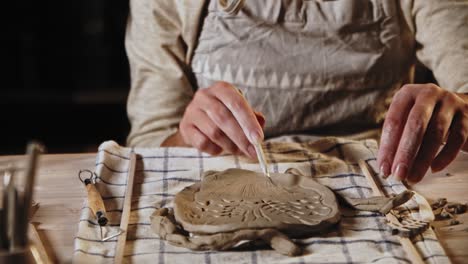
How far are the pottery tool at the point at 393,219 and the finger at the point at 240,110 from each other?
0.57 ft

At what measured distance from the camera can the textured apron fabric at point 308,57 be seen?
1503 mm

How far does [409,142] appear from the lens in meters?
1.13

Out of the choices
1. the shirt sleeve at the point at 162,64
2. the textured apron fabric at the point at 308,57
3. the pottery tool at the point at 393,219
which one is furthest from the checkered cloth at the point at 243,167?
the shirt sleeve at the point at 162,64

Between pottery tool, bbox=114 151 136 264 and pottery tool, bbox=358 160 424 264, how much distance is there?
35 centimetres

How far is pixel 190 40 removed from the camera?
158cm

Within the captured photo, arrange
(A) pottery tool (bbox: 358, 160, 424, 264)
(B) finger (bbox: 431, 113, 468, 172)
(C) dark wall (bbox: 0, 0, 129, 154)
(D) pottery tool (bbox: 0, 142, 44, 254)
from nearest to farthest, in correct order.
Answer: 1. (D) pottery tool (bbox: 0, 142, 44, 254)
2. (A) pottery tool (bbox: 358, 160, 424, 264)
3. (B) finger (bbox: 431, 113, 468, 172)
4. (C) dark wall (bbox: 0, 0, 129, 154)

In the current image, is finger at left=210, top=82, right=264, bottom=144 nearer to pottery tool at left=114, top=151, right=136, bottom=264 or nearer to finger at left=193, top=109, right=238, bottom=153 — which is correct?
finger at left=193, top=109, right=238, bottom=153

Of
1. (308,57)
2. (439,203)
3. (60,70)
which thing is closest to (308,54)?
(308,57)

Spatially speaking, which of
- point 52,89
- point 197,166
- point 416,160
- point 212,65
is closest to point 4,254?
point 197,166

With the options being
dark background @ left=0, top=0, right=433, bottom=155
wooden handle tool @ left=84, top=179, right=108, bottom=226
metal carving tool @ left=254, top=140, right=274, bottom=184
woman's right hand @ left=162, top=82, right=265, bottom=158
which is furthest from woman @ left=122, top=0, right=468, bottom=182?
dark background @ left=0, top=0, right=433, bottom=155

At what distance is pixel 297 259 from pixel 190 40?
2.51ft

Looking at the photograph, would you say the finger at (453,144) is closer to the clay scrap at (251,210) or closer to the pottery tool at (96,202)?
the clay scrap at (251,210)

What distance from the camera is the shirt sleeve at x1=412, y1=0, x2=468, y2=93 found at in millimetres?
1492

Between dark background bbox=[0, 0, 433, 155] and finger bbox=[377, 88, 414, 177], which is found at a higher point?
finger bbox=[377, 88, 414, 177]
